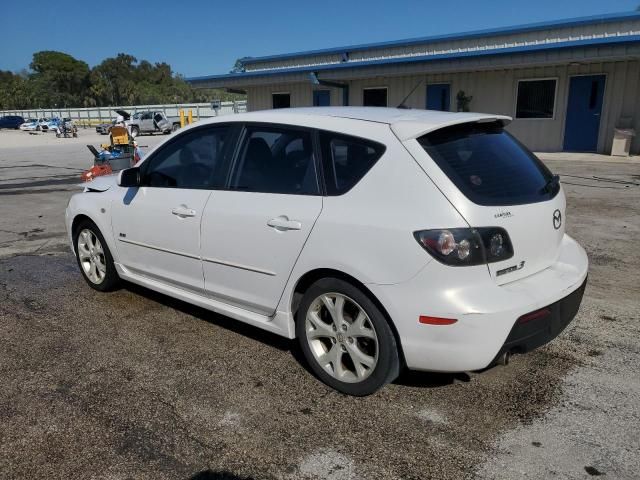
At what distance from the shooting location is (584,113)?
1697cm

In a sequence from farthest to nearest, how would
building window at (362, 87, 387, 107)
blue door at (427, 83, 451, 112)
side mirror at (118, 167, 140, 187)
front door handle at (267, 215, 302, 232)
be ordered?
building window at (362, 87, 387, 107) < blue door at (427, 83, 451, 112) < side mirror at (118, 167, 140, 187) < front door handle at (267, 215, 302, 232)

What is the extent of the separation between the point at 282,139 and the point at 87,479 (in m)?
2.19

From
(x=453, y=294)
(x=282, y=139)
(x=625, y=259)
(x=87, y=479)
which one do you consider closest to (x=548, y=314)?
(x=453, y=294)

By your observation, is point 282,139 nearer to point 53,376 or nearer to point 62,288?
point 53,376

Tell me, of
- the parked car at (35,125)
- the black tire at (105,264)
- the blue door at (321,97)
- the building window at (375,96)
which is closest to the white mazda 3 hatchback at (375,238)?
the black tire at (105,264)

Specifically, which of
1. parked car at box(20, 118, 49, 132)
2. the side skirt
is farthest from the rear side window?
parked car at box(20, 118, 49, 132)

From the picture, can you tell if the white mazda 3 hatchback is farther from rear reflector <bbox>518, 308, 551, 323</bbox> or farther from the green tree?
the green tree

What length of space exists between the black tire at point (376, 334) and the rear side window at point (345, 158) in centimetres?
55

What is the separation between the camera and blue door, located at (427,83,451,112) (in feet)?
65.8

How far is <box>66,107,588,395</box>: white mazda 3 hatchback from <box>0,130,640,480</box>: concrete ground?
316 millimetres

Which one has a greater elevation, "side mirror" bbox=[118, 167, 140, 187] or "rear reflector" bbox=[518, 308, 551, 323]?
"side mirror" bbox=[118, 167, 140, 187]

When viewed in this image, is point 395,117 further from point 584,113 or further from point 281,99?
point 281,99

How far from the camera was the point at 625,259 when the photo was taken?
18.7 feet

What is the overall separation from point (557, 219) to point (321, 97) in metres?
21.9
